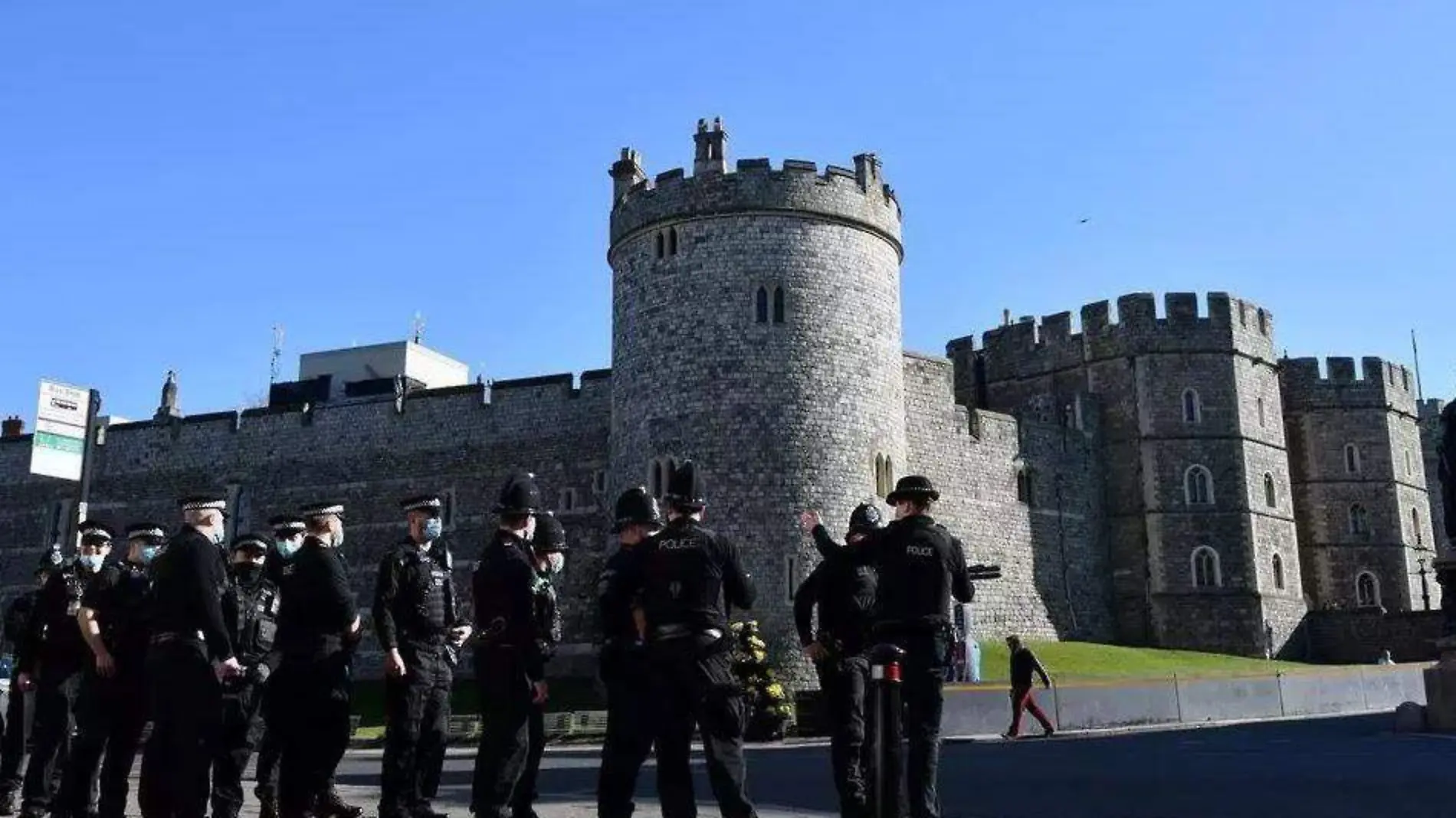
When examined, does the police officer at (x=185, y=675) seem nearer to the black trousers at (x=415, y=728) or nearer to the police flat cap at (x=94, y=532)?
the black trousers at (x=415, y=728)

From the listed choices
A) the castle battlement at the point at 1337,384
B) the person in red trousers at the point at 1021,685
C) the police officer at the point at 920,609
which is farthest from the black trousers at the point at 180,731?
the castle battlement at the point at 1337,384

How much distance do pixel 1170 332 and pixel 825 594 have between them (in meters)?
31.5

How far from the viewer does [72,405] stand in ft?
44.7

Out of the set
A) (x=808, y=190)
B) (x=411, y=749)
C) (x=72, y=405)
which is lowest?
(x=411, y=749)

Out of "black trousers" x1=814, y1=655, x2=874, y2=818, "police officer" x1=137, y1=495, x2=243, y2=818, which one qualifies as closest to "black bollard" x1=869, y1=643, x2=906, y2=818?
"black trousers" x1=814, y1=655, x2=874, y2=818

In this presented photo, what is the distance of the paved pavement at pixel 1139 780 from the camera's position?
27.5ft

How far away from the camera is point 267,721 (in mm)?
7805

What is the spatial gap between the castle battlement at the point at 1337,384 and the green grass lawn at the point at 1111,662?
10993 mm

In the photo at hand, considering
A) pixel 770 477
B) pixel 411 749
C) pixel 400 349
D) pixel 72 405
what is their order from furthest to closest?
1. pixel 400 349
2. pixel 770 477
3. pixel 72 405
4. pixel 411 749

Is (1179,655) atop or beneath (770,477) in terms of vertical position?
beneath

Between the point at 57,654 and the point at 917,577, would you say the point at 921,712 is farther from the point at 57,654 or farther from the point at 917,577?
the point at 57,654

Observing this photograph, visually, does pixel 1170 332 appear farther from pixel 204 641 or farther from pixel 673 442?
pixel 204 641

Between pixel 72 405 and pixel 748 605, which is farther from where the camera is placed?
pixel 72 405

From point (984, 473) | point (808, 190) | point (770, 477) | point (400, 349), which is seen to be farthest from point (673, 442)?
point (400, 349)
